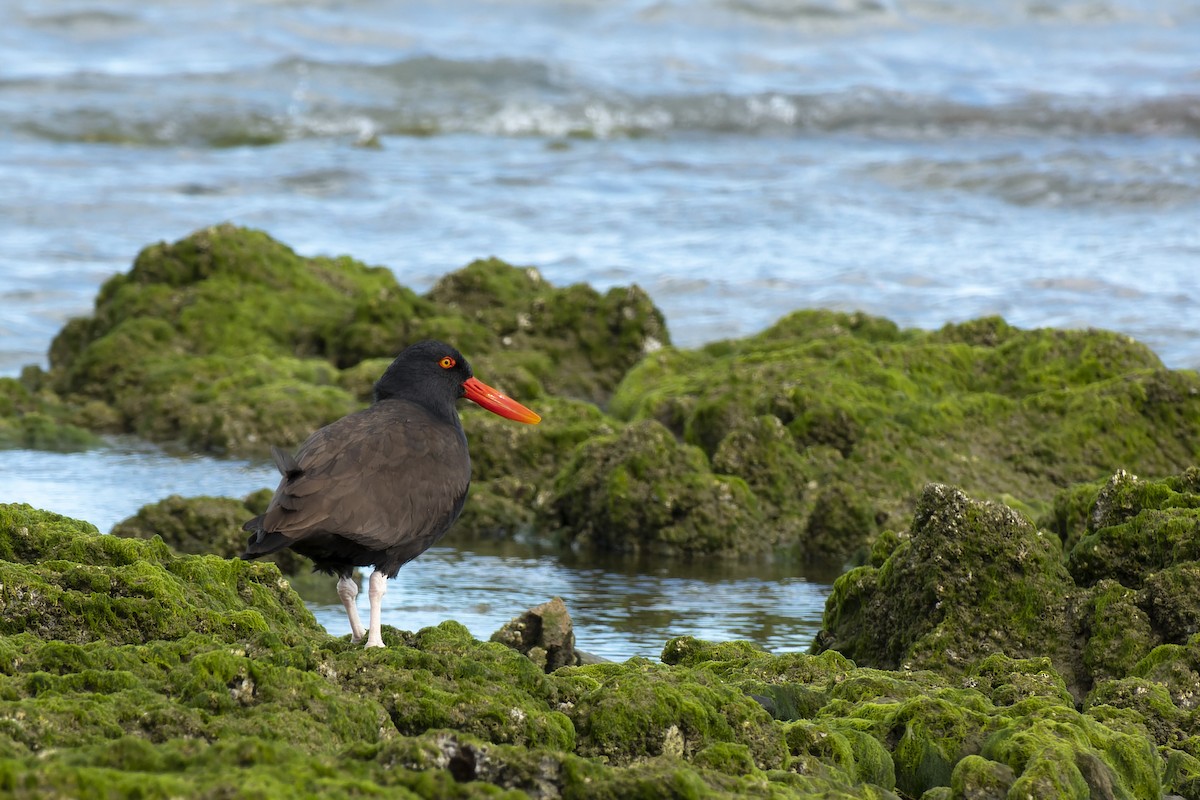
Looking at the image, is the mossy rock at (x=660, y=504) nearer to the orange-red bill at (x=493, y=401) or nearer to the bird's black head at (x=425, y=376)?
the orange-red bill at (x=493, y=401)

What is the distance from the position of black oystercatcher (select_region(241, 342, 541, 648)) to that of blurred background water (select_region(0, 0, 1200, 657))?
1.54 m

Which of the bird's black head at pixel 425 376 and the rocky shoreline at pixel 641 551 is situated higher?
the bird's black head at pixel 425 376

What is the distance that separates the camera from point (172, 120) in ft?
95.2

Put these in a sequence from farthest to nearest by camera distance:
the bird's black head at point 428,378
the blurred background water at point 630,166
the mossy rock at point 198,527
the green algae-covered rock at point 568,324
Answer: the green algae-covered rock at point 568,324, the blurred background water at point 630,166, the mossy rock at point 198,527, the bird's black head at point 428,378

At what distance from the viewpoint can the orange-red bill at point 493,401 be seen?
7062 millimetres

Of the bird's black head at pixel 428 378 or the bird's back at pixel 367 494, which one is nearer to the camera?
the bird's back at pixel 367 494

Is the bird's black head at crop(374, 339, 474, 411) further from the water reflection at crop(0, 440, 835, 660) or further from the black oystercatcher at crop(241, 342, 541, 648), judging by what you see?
the water reflection at crop(0, 440, 835, 660)

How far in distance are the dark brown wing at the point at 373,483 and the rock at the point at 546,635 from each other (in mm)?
470

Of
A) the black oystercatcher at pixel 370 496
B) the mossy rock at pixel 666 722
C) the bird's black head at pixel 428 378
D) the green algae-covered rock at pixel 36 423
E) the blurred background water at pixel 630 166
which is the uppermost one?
the blurred background water at pixel 630 166

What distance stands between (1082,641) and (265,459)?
250 inches

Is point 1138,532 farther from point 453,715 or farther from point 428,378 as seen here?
point 453,715

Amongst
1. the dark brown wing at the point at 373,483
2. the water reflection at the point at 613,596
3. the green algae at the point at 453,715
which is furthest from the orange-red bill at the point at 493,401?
the green algae at the point at 453,715

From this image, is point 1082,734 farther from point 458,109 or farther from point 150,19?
point 150,19

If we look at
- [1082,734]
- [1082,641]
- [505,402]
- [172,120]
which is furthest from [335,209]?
[1082,734]
